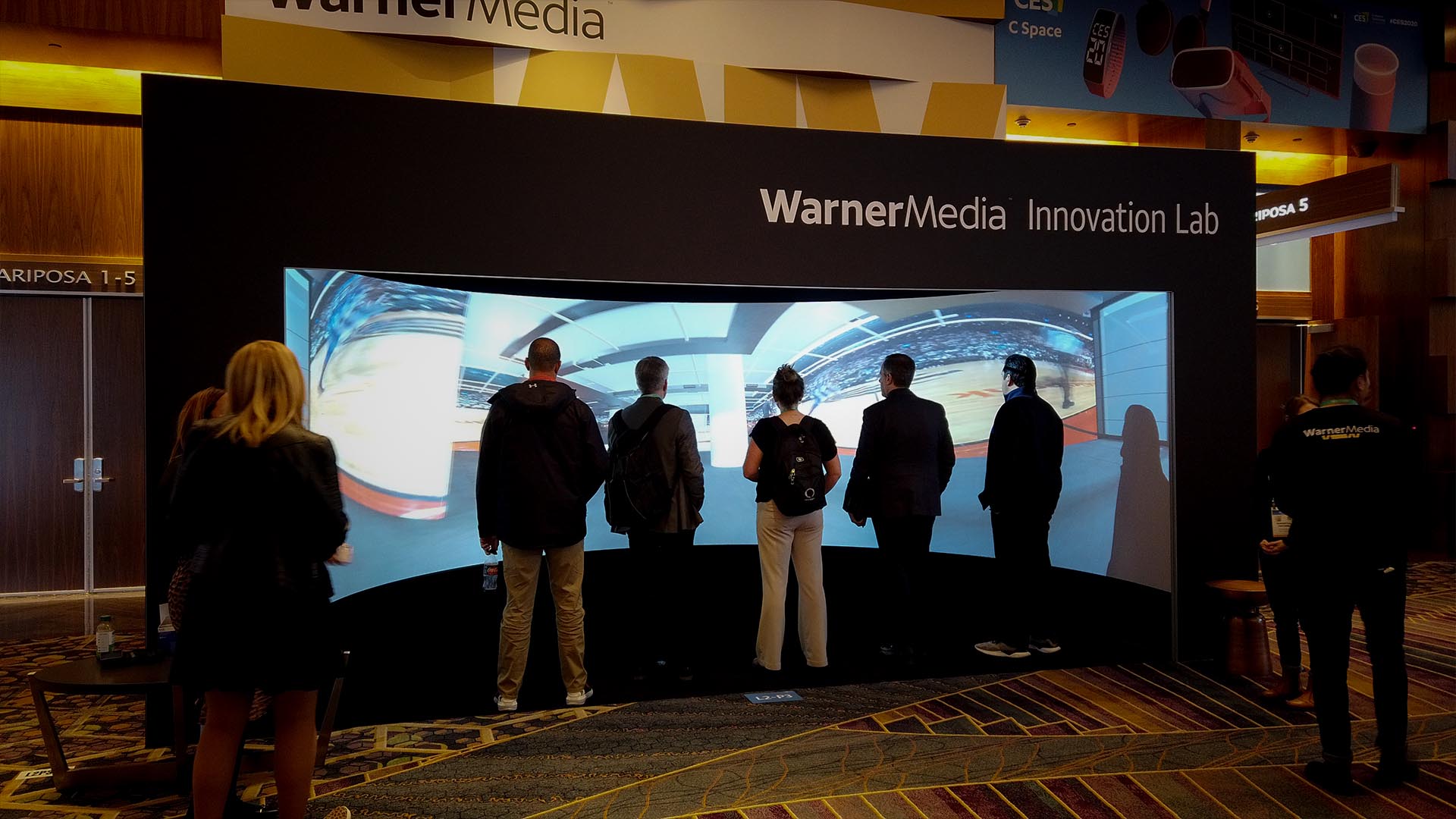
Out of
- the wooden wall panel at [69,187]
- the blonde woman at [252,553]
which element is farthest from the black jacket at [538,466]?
the wooden wall panel at [69,187]

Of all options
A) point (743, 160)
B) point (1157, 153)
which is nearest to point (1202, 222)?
point (1157, 153)

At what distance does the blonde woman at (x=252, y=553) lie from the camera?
7.71 feet

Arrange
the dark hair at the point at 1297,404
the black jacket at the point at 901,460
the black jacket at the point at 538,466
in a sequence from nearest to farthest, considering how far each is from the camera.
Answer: the black jacket at the point at 538,466
the dark hair at the point at 1297,404
the black jacket at the point at 901,460

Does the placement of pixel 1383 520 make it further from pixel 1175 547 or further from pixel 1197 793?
pixel 1175 547

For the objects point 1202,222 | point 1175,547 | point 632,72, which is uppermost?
point 632,72

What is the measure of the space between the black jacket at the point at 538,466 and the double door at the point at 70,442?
15.6 feet

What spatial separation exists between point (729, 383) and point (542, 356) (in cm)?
177

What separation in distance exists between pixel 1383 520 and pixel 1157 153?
2.44m

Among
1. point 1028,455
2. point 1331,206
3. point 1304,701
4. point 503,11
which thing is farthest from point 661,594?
point 1331,206

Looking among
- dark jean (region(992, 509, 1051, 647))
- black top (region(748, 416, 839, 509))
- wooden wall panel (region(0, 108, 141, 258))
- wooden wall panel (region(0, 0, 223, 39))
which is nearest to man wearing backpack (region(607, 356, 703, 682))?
black top (region(748, 416, 839, 509))

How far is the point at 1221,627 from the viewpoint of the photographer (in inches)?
179

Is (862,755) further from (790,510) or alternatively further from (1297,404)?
(1297,404)

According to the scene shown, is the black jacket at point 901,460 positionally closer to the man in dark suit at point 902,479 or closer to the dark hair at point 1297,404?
the man in dark suit at point 902,479

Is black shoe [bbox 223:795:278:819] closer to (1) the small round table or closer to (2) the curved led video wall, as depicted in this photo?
(1) the small round table
